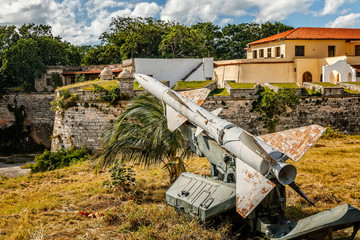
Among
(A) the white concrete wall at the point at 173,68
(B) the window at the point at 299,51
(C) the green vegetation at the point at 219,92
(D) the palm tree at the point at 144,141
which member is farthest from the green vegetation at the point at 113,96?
(B) the window at the point at 299,51

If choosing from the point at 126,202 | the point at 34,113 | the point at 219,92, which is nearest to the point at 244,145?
the point at 126,202

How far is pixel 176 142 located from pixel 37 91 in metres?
26.4

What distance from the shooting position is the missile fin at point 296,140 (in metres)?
6.41

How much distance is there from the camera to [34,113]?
30609mm

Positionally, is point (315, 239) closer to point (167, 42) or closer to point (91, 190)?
point (91, 190)

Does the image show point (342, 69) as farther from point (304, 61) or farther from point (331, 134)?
point (331, 134)

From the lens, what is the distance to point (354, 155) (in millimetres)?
13984

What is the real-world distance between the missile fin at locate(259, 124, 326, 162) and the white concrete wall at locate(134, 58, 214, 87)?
19609mm

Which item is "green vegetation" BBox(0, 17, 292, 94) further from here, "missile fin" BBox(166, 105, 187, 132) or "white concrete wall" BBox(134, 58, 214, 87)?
"missile fin" BBox(166, 105, 187, 132)

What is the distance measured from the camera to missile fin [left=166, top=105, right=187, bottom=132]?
8761mm

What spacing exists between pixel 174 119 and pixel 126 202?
8.40 feet

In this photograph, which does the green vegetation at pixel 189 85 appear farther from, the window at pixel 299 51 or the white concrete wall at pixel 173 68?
the window at pixel 299 51

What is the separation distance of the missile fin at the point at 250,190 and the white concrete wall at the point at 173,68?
19862 millimetres

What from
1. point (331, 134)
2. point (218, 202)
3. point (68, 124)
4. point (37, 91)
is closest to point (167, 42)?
point (37, 91)
